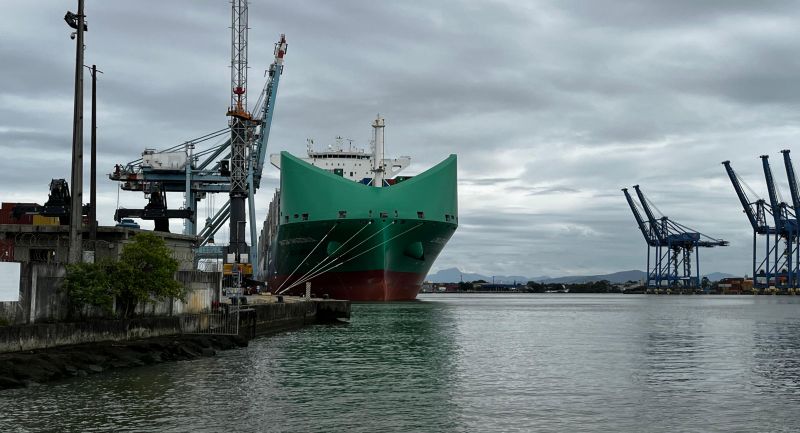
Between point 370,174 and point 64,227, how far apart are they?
6537 cm

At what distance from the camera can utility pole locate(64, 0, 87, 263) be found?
3059cm

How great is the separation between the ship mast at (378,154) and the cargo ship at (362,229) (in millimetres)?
251

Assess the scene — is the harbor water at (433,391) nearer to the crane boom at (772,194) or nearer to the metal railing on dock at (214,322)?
the metal railing on dock at (214,322)

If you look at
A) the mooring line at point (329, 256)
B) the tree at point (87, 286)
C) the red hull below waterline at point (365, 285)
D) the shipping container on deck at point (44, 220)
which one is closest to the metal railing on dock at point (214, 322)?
the tree at point (87, 286)

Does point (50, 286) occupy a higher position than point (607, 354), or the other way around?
point (50, 286)

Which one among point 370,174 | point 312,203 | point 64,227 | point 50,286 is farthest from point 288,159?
point 50,286

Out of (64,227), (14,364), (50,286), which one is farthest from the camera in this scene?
(64,227)

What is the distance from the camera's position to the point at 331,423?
21500 millimetres

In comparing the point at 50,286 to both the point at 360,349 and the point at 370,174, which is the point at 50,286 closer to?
the point at 360,349

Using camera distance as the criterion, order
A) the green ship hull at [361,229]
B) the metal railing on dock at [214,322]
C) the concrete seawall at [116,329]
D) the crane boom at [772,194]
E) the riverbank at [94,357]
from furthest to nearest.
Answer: the crane boom at [772,194], the green ship hull at [361,229], the metal railing on dock at [214,322], the concrete seawall at [116,329], the riverbank at [94,357]

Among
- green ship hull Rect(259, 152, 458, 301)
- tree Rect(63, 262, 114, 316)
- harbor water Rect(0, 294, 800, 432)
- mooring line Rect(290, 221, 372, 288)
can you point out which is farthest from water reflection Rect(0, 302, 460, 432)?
green ship hull Rect(259, 152, 458, 301)

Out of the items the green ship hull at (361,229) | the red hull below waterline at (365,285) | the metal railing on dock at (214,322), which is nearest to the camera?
the metal railing on dock at (214,322)

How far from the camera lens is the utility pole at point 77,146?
3059cm

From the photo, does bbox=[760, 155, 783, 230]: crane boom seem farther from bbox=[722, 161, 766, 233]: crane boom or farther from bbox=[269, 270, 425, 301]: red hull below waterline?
bbox=[269, 270, 425, 301]: red hull below waterline
